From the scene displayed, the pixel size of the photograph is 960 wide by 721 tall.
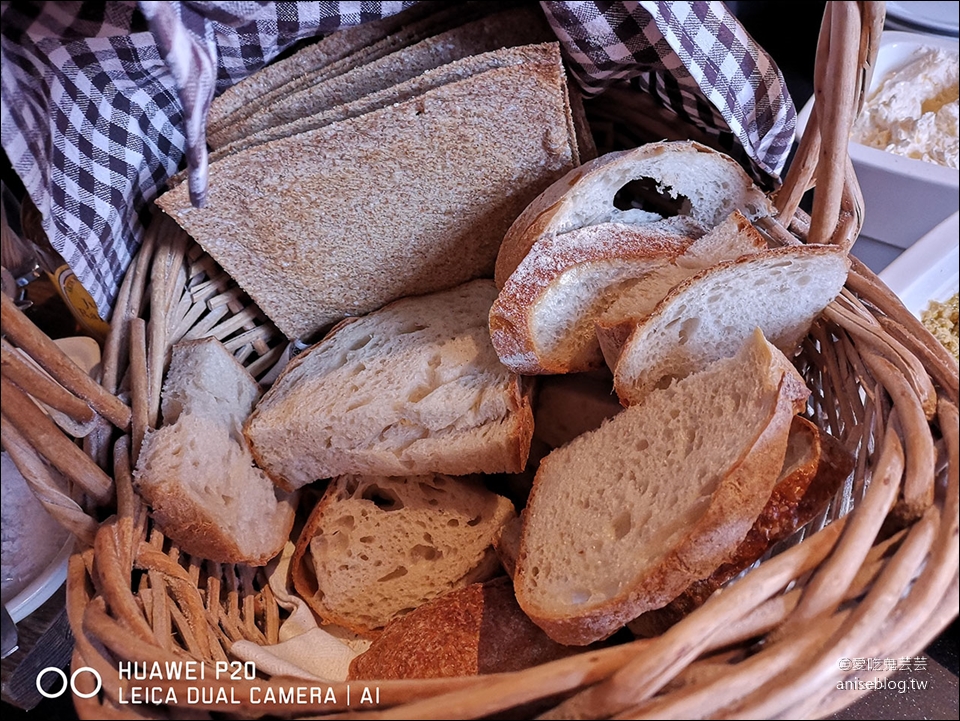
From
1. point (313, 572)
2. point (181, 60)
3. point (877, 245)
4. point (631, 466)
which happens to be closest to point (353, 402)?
point (313, 572)

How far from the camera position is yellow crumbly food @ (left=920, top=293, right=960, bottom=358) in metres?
1.55

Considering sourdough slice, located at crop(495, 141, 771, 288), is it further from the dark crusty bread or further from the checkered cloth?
the dark crusty bread

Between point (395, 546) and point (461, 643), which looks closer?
point (461, 643)

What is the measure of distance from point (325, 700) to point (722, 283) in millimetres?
751

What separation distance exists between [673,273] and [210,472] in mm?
832

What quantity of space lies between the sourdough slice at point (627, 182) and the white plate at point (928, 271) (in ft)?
1.92

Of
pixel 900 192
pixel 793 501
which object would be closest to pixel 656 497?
pixel 793 501

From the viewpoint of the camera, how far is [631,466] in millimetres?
1029

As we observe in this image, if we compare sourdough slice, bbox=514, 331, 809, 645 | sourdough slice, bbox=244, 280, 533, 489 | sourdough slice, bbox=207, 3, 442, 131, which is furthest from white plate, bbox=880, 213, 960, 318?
sourdough slice, bbox=207, 3, 442, 131

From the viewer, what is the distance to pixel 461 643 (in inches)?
40.4

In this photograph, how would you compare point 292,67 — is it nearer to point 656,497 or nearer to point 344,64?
point 344,64

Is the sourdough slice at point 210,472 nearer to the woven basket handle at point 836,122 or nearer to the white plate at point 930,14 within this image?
the woven basket handle at point 836,122

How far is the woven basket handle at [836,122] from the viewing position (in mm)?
933

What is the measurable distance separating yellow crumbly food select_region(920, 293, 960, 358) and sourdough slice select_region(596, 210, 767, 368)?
706 millimetres
